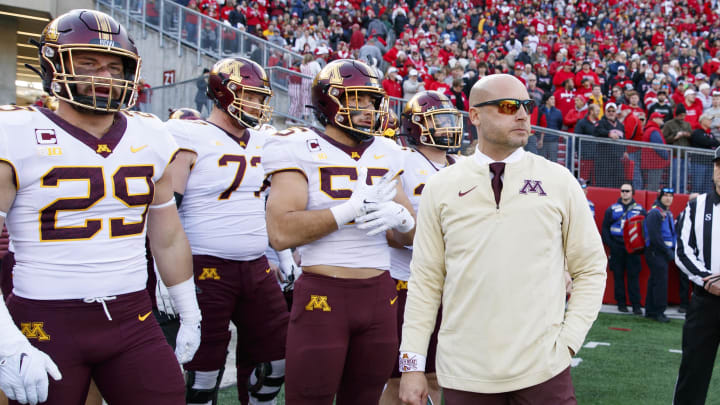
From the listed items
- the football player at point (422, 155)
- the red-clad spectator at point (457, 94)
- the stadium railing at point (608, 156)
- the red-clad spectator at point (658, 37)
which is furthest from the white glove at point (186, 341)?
the red-clad spectator at point (658, 37)

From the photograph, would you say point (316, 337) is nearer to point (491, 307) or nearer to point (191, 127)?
point (491, 307)

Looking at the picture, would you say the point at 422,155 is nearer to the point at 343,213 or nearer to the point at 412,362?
the point at 343,213

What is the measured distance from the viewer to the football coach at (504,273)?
2.50 meters

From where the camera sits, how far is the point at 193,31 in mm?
14789

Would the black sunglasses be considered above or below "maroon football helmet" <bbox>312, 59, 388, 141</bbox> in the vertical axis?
below

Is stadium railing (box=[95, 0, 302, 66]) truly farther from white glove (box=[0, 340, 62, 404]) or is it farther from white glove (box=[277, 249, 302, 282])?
white glove (box=[0, 340, 62, 404])

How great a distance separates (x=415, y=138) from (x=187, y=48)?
11210 millimetres

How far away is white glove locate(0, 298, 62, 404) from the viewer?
2.36m

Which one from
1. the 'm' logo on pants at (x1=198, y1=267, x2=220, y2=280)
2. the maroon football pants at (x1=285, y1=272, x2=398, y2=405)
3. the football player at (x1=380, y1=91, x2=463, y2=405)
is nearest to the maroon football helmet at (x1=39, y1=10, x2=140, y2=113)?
the maroon football pants at (x1=285, y1=272, x2=398, y2=405)

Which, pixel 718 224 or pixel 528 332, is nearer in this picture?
pixel 528 332

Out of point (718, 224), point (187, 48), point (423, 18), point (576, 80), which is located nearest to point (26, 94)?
point (187, 48)

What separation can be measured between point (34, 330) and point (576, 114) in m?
11.3

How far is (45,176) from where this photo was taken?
2482 millimetres

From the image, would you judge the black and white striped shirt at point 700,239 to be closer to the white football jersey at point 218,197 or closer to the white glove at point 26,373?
the white football jersey at point 218,197
